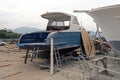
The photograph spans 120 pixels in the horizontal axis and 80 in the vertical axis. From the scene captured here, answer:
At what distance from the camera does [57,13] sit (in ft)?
31.8

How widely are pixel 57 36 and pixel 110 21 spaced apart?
89.2 inches

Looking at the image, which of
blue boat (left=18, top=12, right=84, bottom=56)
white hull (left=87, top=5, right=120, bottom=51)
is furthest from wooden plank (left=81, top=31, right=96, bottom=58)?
white hull (left=87, top=5, right=120, bottom=51)

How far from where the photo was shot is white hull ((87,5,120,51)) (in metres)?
6.83

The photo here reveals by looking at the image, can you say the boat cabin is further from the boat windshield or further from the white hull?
the white hull

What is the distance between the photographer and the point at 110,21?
7.25m

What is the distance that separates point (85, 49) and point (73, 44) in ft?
3.58

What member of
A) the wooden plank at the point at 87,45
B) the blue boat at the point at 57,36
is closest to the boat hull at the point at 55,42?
the blue boat at the point at 57,36

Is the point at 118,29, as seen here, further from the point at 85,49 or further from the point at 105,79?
the point at 85,49

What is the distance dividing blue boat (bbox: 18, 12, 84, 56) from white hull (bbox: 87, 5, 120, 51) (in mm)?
1748

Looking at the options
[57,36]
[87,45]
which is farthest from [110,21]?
[87,45]

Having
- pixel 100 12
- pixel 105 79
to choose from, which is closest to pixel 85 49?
pixel 100 12

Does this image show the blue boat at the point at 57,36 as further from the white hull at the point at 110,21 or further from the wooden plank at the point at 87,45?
the white hull at the point at 110,21

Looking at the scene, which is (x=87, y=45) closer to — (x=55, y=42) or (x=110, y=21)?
(x=55, y=42)

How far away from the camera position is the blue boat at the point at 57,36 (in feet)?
26.6
